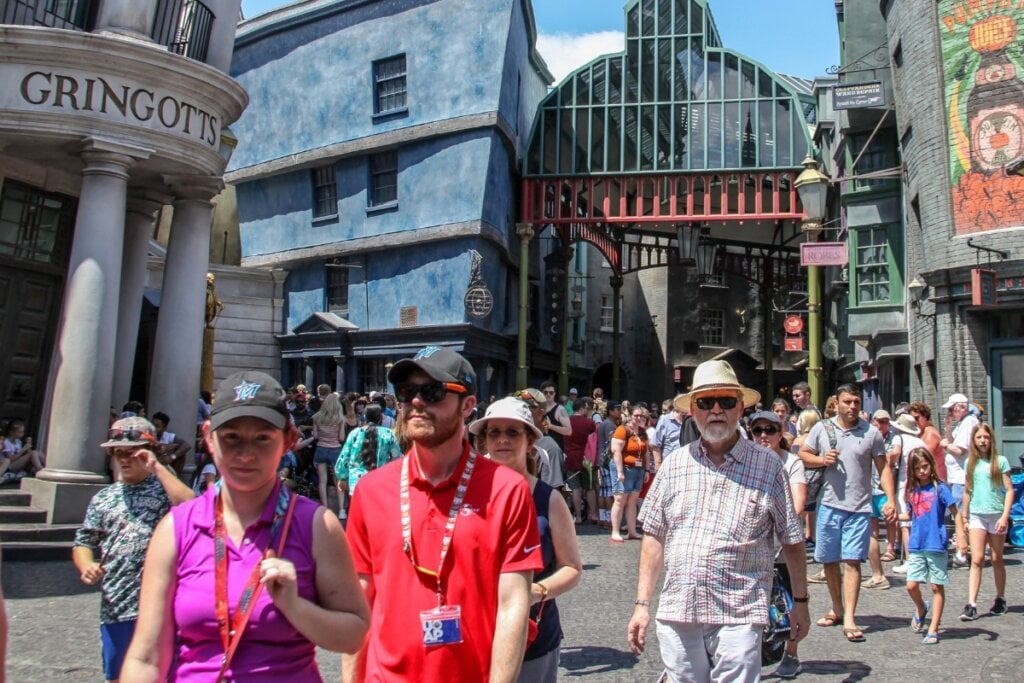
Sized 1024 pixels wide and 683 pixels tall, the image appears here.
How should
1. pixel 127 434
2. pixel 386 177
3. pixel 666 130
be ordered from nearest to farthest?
pixel 127 434 → pixel 386 177 → pixel 666 130

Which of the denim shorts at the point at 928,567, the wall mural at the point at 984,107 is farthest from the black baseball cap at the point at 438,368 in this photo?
the wall mural at the point at 984,107

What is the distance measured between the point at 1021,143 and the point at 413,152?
1494 centimetres

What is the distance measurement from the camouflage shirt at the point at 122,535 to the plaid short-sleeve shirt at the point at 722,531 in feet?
8.33

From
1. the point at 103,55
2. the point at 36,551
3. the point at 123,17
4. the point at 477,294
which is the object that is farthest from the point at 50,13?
the point at 477,294

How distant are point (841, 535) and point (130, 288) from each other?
10177 mm

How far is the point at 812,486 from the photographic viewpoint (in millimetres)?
8492

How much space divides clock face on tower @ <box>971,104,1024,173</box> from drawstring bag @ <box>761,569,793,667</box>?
1455 centimetres

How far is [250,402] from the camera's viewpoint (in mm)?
2713

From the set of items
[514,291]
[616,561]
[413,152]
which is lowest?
[616,561]

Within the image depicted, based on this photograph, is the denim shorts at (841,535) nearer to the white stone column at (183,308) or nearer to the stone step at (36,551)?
the stone step at (36,551)

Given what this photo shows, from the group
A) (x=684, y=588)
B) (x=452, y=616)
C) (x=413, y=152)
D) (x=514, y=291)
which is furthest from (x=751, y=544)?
(x=514, y=291)

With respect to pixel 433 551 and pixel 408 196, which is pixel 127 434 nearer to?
pixel 433 551

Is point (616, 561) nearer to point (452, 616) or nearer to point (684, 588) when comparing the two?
point (684, 588)

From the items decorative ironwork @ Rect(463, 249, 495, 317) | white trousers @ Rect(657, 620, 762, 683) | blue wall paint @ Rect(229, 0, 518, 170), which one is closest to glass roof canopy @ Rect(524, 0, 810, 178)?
blue wall paint @ Rect(229, 0, 518, 170)
